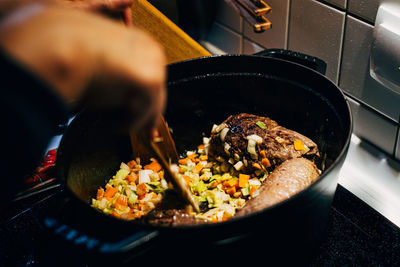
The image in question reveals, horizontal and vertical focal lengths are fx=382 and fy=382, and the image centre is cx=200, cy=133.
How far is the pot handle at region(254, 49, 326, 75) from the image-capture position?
0.83 m

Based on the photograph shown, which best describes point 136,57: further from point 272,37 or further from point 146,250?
point 272,37

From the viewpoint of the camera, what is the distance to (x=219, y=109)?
984 millimetres

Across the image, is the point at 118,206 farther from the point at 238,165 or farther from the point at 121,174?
the point at 238,165

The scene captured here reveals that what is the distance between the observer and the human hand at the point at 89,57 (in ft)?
0.92

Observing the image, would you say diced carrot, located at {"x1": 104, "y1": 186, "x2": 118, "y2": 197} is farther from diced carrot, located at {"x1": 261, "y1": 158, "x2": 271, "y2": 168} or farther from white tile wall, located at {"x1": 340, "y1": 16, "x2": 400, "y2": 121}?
white tile wall, located at {"x1": 340, "y1": 16, "x2": 400, "y2": 121}

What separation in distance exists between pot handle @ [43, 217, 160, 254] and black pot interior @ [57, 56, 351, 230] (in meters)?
0.14

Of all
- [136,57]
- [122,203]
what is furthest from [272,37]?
[136,57]

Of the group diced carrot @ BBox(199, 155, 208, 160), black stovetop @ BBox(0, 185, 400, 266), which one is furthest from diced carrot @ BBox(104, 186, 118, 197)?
diced carrot @ BBox(199, 155, 208, 160)

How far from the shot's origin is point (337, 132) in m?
0.73

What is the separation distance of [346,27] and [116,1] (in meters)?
0.52

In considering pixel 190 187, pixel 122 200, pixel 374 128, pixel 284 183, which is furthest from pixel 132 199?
pixel 374 128

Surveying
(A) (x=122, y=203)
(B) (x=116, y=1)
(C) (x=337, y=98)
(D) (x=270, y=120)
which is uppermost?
(B) (x=116, y=1)

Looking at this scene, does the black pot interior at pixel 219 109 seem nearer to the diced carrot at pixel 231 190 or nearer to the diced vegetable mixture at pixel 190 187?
the diced vegetable mixture at pixel 190 187

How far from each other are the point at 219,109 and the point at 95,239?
0.53 m
